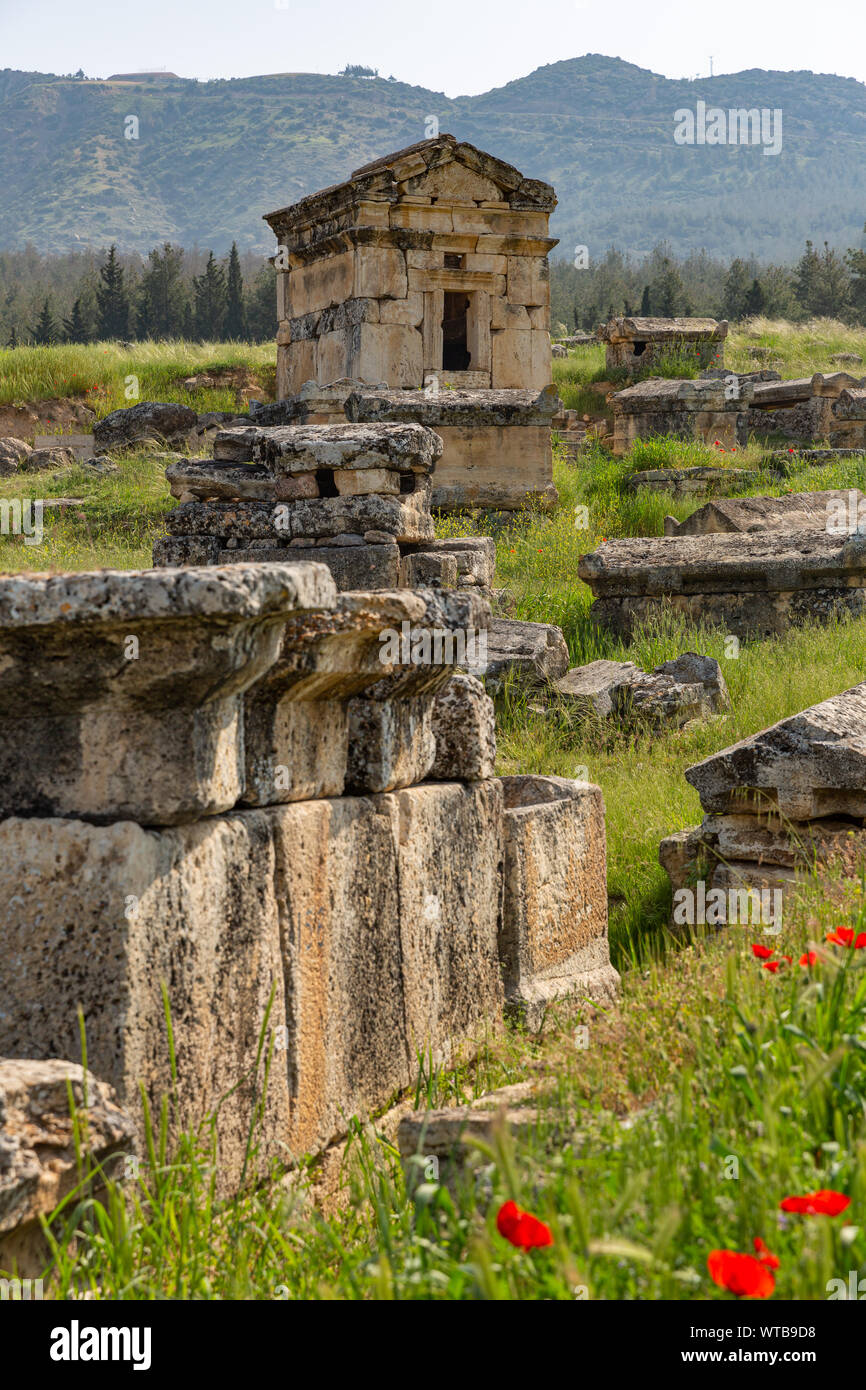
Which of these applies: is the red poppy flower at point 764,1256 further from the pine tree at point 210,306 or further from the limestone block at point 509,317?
the pine tree at point 210,306

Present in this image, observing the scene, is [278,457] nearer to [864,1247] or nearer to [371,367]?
[864,1247]

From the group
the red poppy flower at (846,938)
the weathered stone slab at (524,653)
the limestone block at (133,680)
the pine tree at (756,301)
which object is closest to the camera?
the limestone block at (133,680)

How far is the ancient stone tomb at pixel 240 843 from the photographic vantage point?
2.59 metres

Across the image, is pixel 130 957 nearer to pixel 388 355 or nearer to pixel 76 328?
pixel 388 355

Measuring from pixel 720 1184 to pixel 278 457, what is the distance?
246 inches

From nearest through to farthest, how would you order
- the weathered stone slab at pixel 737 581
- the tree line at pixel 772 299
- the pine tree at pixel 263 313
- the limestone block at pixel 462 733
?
1. the limestone block at pixel 462 733
2. the weathered stone slab at pixel 737 581
3. the tree line at pixel 772 299
4. the pine tree at pixel 263 313

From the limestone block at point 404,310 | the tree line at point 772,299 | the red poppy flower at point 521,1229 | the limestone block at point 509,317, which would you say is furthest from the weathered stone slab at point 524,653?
the tree line at point 772,299

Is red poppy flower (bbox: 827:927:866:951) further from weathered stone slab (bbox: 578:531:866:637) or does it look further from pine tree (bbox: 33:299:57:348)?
pine tree (bbox: 33:299:57:348)

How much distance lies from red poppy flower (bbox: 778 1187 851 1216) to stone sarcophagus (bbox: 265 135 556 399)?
54.4 feet

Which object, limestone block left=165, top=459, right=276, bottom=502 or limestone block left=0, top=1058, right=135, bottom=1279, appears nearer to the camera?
limestone block left=0, top=1058, right=135, bottom=1279

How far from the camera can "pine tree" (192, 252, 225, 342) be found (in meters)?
44.2

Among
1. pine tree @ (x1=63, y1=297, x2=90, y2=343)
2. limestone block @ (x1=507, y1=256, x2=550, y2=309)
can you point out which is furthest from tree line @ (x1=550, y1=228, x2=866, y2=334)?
limestone block @ (x1=507, y1=256, x2=550, y2=309)

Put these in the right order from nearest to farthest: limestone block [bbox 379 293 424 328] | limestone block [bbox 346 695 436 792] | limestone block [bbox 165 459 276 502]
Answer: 1. limestone block [bbox 346 695 436 792]
2. limestone block [bbox 165 459 276 502]
3. limestone block [bbox 379 293 424 328]

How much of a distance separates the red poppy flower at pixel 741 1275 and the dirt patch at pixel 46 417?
69.8ft
